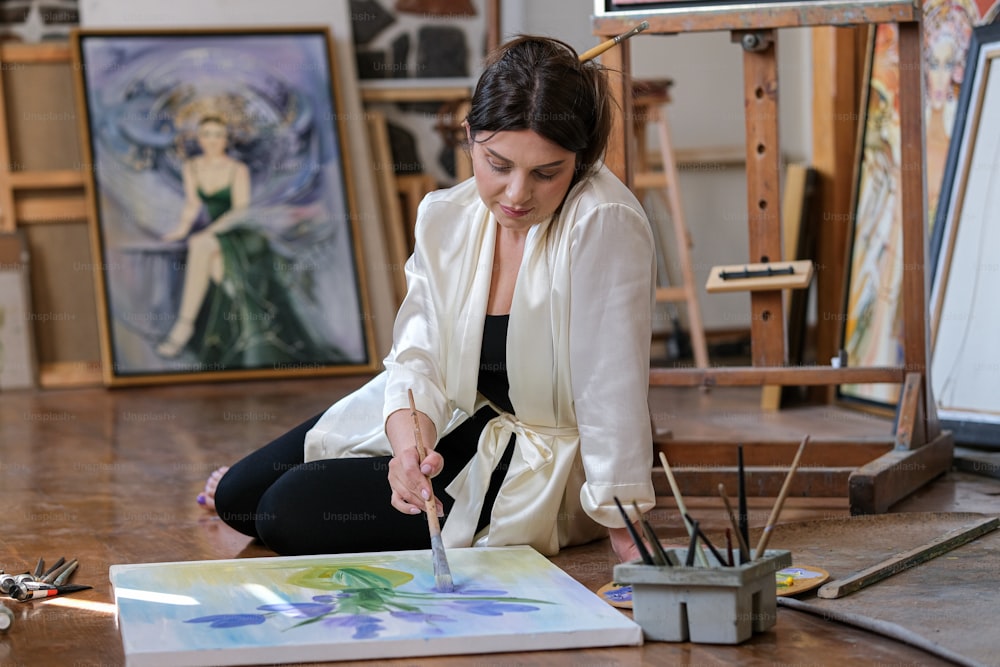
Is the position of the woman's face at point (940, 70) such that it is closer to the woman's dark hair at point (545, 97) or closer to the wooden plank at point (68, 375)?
the woman's dark hair at point (545, 97)

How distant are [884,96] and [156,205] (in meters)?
2.96

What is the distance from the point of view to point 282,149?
545 cm

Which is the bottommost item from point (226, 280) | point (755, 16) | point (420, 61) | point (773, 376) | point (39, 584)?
point (39, 584)

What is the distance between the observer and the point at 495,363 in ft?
7.24

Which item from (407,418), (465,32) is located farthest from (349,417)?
(465,32)

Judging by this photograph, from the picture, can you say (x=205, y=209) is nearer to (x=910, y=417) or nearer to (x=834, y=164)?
(x=834, y=164)

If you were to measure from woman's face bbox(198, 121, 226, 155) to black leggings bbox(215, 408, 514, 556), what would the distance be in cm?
331

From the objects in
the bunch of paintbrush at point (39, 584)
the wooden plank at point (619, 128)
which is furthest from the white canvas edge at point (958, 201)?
the bunch of paintbrush at point (39, 584)

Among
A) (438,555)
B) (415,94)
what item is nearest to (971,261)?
(438,555)

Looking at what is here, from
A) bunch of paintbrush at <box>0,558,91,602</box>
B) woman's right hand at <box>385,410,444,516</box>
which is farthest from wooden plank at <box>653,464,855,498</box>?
bunch of paintbrush at <box>0,558,91,602</box>

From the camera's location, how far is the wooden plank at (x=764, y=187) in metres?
3.14

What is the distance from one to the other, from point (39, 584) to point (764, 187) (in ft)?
6.50

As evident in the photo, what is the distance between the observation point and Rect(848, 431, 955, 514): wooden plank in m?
2.57

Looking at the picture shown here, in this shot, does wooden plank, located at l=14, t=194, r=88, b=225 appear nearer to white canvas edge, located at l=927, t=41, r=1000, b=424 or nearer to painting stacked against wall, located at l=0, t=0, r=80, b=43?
painting stacked against wall, located at l=0, t=0, r=80, b=43
